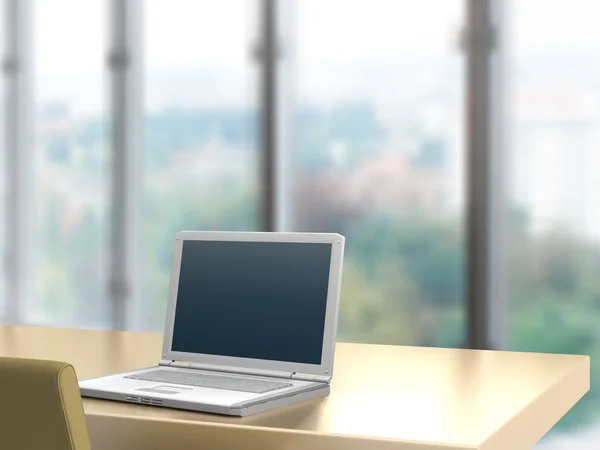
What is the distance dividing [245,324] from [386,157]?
2.09 metres

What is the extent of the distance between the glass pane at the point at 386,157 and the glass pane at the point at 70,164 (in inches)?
39.5

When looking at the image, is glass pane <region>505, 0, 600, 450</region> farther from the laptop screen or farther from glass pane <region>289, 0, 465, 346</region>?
the laptop screen

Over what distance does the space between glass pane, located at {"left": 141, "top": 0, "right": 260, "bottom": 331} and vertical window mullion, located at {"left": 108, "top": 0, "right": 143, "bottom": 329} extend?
0.05 m

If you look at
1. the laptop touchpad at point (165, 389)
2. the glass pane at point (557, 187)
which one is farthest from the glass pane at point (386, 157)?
the laptop touchpad at point (165, 389)

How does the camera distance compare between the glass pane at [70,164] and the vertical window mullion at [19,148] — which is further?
the vertical window mullion at [19,148]

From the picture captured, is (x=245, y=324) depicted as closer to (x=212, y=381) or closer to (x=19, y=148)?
(x=212, y=381)

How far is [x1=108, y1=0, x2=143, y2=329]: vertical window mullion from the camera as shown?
4094 mm

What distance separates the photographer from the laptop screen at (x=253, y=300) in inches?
60.2

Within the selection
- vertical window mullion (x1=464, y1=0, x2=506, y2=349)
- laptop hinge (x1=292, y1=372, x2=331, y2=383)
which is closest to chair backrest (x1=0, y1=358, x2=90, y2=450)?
laptop hinge (x1=292, y1=372, x2=331, y2=383)

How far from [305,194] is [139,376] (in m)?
2.21

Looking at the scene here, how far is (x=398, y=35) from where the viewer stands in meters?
3.57

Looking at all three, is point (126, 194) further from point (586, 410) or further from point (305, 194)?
point (586, 410)

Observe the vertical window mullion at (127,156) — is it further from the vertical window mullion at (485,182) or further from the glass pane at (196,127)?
the vertical window mullion at (485,182)

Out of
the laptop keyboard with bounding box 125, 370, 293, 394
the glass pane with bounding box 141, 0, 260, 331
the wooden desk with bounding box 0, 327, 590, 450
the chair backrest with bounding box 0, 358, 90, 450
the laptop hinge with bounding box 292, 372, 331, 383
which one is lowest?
the wooden desk with bounding box 0, 327, 590, 450
